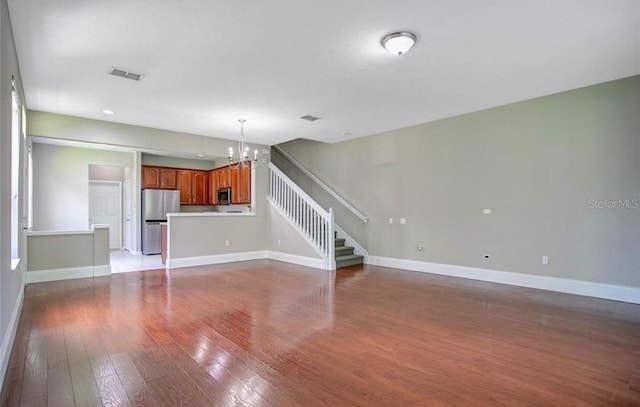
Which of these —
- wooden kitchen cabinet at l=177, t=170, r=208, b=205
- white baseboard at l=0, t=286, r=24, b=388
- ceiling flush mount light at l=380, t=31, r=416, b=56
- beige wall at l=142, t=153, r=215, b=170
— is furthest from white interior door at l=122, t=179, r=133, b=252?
ceiling flush mount light at l=380, t=31, r=416, b=56

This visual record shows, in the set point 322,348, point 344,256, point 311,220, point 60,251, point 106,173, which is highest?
point 106,173

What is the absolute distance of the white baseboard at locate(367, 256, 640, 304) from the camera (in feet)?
14.0

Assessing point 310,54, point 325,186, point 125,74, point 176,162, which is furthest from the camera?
point 176,162

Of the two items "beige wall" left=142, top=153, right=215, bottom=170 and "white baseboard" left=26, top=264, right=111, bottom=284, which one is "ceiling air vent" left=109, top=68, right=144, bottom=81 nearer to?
"white baseboard" left=26, top=264, right=111, bottom=284

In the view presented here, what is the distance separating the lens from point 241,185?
8555mm

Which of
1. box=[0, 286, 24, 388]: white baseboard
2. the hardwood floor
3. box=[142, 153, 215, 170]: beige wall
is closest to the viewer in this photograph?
the hardwood floor

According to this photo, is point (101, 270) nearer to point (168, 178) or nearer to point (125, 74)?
point (125, 74)

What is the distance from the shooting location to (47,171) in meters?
7.82

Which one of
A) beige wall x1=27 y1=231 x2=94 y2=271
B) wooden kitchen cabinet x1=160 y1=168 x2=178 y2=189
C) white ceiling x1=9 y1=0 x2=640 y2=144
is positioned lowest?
beige wall x1=27 y1=231 x2=94 y2=271

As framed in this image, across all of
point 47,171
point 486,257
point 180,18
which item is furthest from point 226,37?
point 47,171

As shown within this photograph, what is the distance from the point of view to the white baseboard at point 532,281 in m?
4.28

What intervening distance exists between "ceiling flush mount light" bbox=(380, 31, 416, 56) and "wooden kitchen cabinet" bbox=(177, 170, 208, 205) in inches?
314

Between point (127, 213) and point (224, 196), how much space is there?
2847mm

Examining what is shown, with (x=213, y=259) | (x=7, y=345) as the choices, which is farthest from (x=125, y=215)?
(x=7, y=345)
